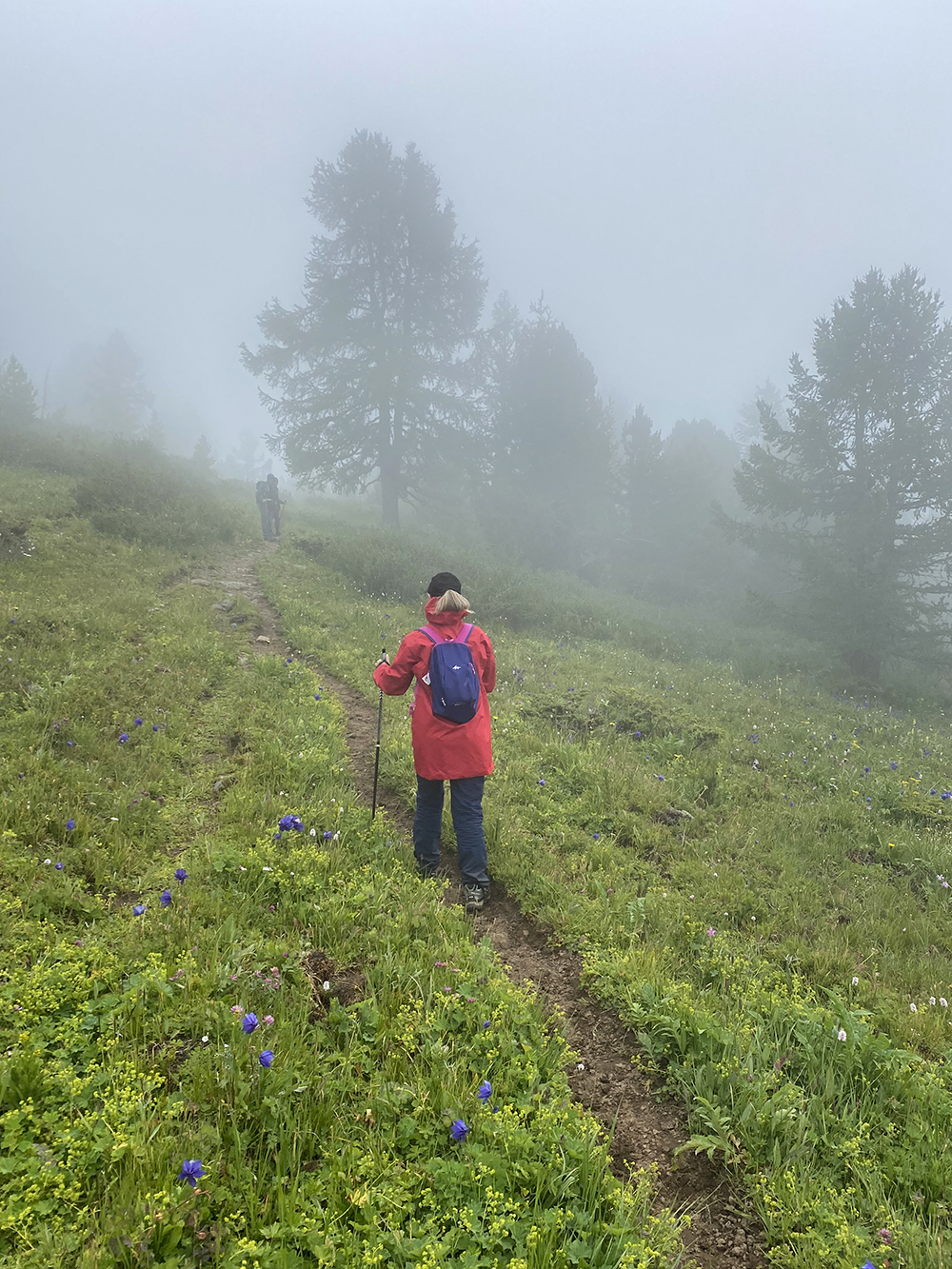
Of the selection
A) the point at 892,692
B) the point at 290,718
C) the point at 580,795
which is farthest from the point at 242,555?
the point at 892,692

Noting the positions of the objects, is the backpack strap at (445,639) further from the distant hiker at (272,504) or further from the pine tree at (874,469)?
the distant hiker at (272,504)

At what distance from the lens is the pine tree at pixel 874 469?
1802 cm

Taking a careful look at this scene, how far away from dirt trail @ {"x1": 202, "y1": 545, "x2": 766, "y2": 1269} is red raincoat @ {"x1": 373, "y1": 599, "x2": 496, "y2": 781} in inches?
46.5

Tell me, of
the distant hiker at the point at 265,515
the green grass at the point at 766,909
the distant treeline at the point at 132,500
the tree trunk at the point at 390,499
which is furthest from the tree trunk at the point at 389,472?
the green grass at the point at 766,909

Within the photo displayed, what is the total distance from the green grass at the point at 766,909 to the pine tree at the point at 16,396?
36218 mm

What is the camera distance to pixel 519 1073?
10.5 ft

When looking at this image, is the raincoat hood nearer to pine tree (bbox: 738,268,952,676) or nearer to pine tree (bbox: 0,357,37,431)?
pine tree (bbox: 738,268,952,676)

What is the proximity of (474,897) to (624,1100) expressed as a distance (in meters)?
2.06

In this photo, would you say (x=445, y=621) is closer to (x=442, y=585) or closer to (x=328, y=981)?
(x=442, y=585)

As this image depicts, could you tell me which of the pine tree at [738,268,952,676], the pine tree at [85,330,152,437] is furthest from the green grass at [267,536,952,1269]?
the pine tree at [85,330,152,437]

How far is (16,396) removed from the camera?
38656mm

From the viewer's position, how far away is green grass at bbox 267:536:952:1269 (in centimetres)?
Answer: 300

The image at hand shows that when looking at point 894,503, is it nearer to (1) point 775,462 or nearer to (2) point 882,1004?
(1) point 775,462

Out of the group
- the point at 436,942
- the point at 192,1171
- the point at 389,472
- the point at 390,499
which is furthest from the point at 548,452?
the point at 192,1171
